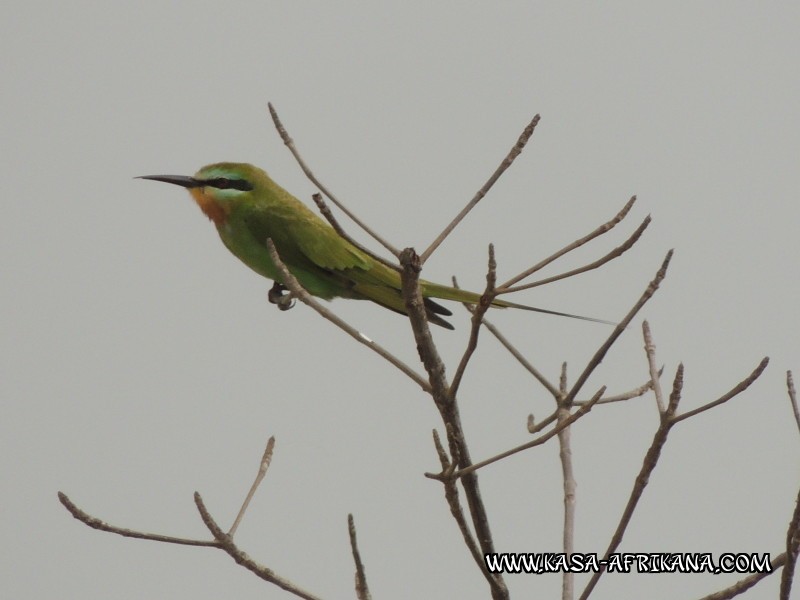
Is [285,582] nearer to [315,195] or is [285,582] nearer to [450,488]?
[450,488]

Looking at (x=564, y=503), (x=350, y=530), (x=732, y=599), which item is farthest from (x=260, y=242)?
(x=732, y=599)

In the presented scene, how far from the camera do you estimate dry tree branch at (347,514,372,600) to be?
1.71 m

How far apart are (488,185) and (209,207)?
2253mm

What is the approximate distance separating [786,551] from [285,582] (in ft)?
2.82

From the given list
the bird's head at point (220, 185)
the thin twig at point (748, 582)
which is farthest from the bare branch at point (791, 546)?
the bird's head at point (220, 185)

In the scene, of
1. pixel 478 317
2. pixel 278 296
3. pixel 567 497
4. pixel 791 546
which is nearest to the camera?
pixel 791 546

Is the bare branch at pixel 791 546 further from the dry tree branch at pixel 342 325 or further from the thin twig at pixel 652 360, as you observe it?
the dry tree branch at pixel 342 325

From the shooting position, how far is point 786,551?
152cm

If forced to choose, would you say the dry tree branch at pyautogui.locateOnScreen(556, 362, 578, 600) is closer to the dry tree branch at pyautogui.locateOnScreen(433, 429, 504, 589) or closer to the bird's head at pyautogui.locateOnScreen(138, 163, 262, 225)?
the dry tree branch at pyautogui.locateOnScreen(433, 429, 504, 589)

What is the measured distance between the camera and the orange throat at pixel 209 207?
151 inches

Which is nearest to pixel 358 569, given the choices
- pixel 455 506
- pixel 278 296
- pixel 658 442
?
pixel 455 506

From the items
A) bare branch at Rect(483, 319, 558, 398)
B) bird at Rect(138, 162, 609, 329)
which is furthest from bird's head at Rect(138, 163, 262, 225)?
bare branch at Rect(483, 319, 558, 398)

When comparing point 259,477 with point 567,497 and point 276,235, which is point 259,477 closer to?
point 567,497

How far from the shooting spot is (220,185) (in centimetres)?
388
